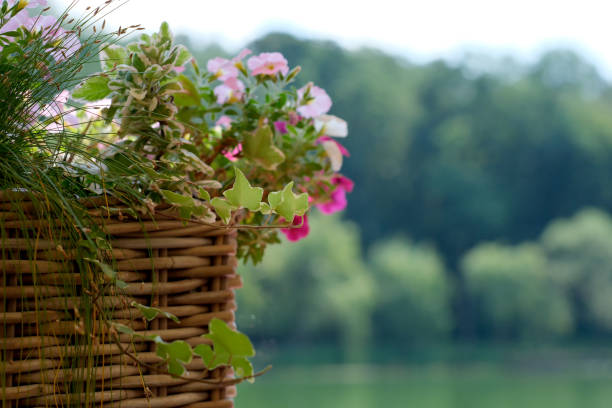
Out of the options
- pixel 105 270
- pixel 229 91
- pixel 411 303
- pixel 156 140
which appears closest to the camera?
pixel 105 270

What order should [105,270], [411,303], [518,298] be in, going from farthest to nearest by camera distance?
1. [411,303]
2. [518,298]
3. [105,270]

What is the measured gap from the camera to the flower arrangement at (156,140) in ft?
0.98

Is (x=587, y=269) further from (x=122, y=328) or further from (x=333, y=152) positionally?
(x=122, y=328)

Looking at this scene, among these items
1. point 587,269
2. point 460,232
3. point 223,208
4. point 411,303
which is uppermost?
point 460,232

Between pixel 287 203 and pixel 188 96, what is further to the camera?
pixel 188 96

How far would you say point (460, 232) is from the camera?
1328 centimetres

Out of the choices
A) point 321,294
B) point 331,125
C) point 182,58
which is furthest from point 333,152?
point 321,294


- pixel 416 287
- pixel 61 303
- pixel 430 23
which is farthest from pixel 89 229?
pixel 430 23

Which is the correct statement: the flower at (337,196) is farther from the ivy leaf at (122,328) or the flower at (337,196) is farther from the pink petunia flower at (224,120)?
the ivy leaf at (122,328)

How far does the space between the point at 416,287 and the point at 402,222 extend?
6.50 feet

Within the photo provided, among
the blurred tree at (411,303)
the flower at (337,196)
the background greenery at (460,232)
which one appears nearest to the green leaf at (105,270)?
the flower at (337,196)

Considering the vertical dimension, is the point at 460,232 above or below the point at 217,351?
above

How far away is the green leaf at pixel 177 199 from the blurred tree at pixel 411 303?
11235mm

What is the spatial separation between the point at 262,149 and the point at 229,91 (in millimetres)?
92
